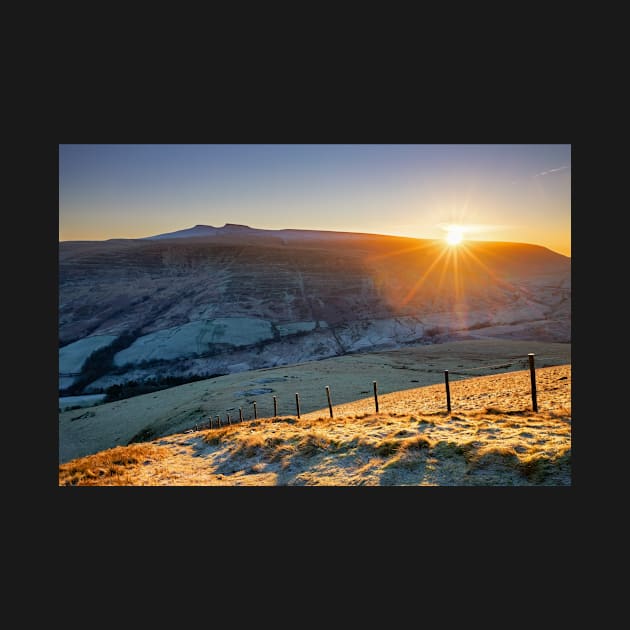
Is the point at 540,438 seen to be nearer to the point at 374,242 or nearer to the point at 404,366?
the point at 404,366

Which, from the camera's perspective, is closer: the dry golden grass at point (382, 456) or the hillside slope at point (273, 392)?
the dry golden grass at point (382, 456)

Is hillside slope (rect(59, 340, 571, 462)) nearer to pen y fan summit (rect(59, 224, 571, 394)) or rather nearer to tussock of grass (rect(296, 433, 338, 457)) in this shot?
tussock of grass (rect(296, 433, 338, 457))

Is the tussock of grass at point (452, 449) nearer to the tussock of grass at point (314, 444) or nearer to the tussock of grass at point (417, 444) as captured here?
the tussock of grass at point (417, 444)

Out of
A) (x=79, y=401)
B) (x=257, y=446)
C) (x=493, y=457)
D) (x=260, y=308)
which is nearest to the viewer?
(x=493, y=457)

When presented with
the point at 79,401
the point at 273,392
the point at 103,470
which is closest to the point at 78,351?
the point at 79,401

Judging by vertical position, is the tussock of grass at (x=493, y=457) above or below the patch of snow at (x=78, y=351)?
above

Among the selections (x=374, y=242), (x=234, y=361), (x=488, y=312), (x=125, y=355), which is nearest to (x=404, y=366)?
(x=234, y=361)

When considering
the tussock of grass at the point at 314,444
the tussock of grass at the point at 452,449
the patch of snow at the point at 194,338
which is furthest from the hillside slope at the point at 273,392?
the patch of snow at the point at 194,338

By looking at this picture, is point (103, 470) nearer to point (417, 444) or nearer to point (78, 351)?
point (417, 444)
